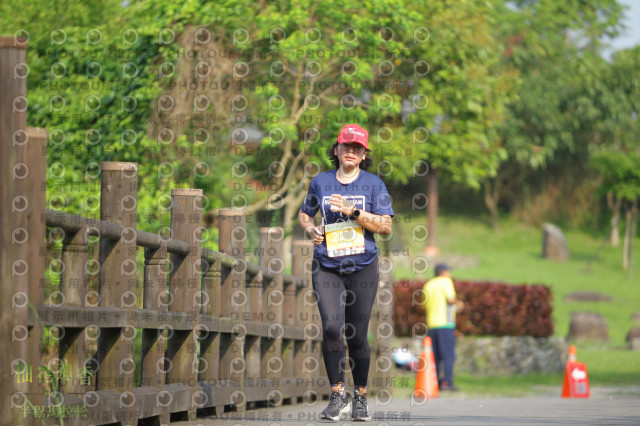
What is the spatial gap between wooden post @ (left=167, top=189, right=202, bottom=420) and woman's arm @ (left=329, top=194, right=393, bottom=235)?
1022mm

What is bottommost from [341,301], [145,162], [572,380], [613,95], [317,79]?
[572,380]

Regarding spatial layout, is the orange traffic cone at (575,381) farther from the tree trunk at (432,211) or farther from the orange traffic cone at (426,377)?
the tree trunk at (432,211)

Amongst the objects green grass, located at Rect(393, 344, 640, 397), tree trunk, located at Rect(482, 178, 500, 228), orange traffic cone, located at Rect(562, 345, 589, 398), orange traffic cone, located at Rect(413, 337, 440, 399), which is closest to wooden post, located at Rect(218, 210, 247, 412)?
orange traffic cone, located at Rect(413, 337, 440, 399)

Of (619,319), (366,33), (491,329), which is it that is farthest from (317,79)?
(619,319)

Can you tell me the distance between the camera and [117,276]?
6.34 meters

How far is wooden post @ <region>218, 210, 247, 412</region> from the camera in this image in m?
9.05

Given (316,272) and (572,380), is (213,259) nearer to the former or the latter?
(316,272)

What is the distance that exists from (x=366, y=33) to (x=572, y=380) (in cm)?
518

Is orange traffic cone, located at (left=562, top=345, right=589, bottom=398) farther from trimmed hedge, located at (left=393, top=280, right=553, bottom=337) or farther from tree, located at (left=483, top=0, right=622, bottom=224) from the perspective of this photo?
tree, located at (left=483, top=0, right=622, bottom=224)

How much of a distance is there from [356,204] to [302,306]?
433cm

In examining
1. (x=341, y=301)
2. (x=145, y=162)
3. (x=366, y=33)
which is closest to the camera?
(x=341, y=301)

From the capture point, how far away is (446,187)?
2116 inches

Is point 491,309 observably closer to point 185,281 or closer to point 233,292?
point 233,292

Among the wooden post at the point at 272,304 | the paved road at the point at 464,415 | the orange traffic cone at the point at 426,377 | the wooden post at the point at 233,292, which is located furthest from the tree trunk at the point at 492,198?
the wooden post at the point at 233,292
